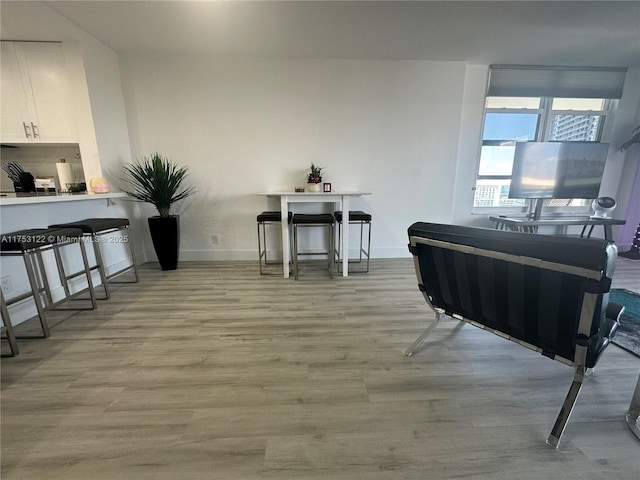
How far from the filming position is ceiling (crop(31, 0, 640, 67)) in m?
2.26

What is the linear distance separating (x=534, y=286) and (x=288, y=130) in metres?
3.18

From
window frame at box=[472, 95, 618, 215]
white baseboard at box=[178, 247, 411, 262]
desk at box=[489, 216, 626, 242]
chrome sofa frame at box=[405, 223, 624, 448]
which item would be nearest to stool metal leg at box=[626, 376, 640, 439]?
chrome sofa frame at box=[405, 223, 624, 448]

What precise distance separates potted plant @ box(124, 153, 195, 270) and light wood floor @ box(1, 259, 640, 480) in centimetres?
113

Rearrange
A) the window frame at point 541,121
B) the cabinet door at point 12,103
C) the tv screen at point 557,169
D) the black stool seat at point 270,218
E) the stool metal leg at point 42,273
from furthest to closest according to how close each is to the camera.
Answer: the window frame at point 541,121, the tv screen at point 557,169, the black stool seat at point 270,218, the cabinet door at point 12,103, the stool metal leg at point 42,273

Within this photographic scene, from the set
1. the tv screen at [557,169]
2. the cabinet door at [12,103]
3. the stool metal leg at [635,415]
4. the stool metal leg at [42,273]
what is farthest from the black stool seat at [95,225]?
the tv screen at [557,169]

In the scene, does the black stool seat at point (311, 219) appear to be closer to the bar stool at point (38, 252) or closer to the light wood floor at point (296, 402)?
the light wood floor at point (296, 402)

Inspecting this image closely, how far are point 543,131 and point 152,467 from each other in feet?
17.9

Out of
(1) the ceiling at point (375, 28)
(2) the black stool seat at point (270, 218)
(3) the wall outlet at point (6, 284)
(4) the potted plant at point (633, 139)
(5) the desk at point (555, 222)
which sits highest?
(1) the ceiling at point (375, 28)

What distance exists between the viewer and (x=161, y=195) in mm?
3070

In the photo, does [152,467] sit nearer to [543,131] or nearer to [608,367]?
[608,367]

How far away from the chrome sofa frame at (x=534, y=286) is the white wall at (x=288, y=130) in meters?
2.37

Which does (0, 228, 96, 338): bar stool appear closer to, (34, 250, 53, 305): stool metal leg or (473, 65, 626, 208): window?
(34, 250, 53, 305): stool metal leg

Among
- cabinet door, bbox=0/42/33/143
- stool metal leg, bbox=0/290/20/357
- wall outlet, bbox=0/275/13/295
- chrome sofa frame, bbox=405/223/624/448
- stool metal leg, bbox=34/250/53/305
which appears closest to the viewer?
chrome sofa frame, bbox=405/223/624/448

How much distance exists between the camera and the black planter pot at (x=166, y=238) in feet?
10.3
